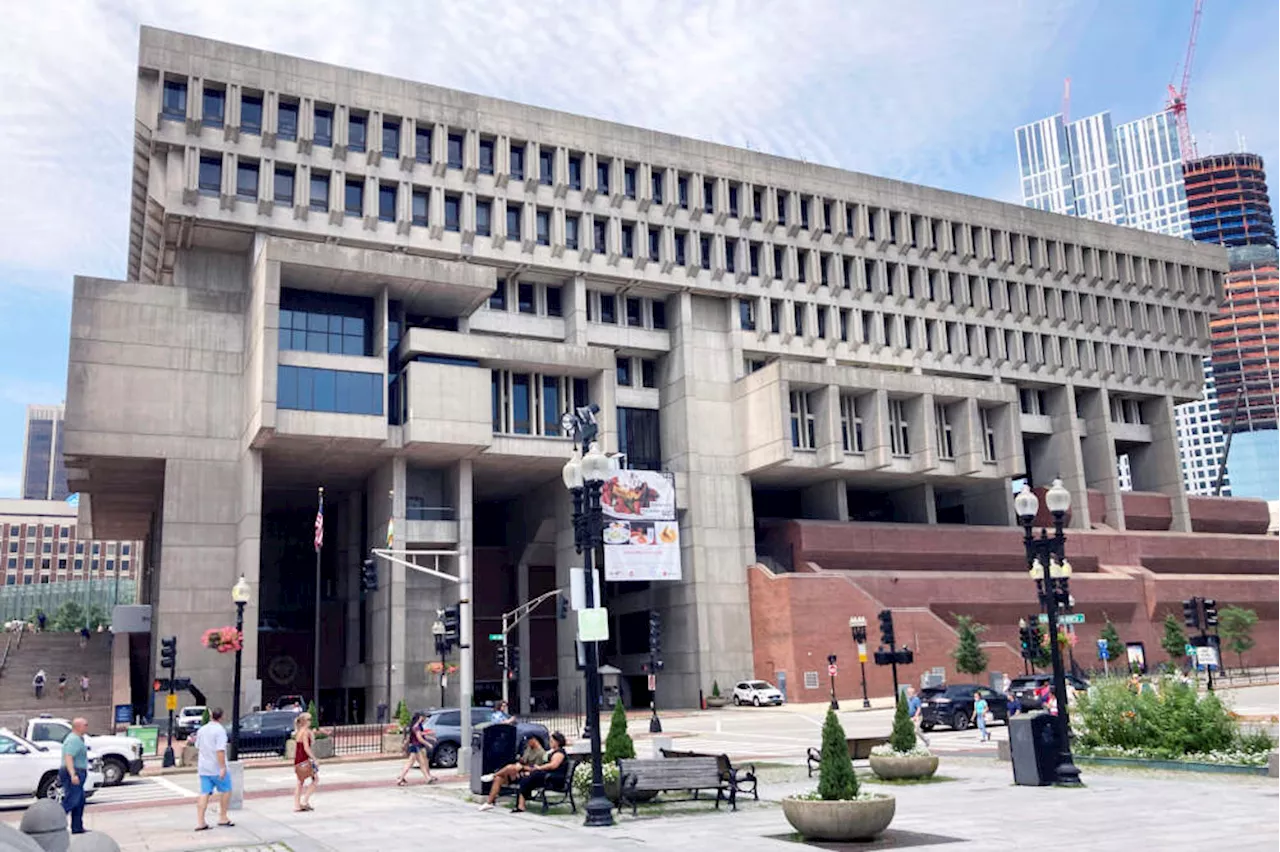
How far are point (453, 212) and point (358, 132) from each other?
671cm

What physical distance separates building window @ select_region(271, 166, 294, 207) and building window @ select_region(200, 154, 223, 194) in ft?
9.55

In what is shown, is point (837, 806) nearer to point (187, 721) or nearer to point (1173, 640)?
point (187, 721)

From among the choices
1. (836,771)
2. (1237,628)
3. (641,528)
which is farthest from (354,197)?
(1237,628)

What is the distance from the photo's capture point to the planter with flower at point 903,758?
2131 cm

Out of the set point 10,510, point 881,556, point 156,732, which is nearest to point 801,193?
point 881,556

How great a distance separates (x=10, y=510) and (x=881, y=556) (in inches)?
6990

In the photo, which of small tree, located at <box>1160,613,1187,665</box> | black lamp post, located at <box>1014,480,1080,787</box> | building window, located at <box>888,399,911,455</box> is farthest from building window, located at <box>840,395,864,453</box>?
black lamp post, located at <box>1014,480,1080,787</box>

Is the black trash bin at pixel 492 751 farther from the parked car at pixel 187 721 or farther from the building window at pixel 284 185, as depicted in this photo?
the building window at pixel 284 185

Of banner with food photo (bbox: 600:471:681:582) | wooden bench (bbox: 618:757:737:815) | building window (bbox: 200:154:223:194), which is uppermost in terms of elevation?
building window (bbox: 200:154:223:194)

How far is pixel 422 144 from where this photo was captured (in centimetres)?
6369

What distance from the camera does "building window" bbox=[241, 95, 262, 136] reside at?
193ft

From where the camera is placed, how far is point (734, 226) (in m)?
73.2

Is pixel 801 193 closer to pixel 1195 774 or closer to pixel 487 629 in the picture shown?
pixel 487 629

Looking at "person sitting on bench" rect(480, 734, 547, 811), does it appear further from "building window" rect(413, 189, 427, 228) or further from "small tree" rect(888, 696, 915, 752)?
"building window" rect(413, 189, 427, 228)
